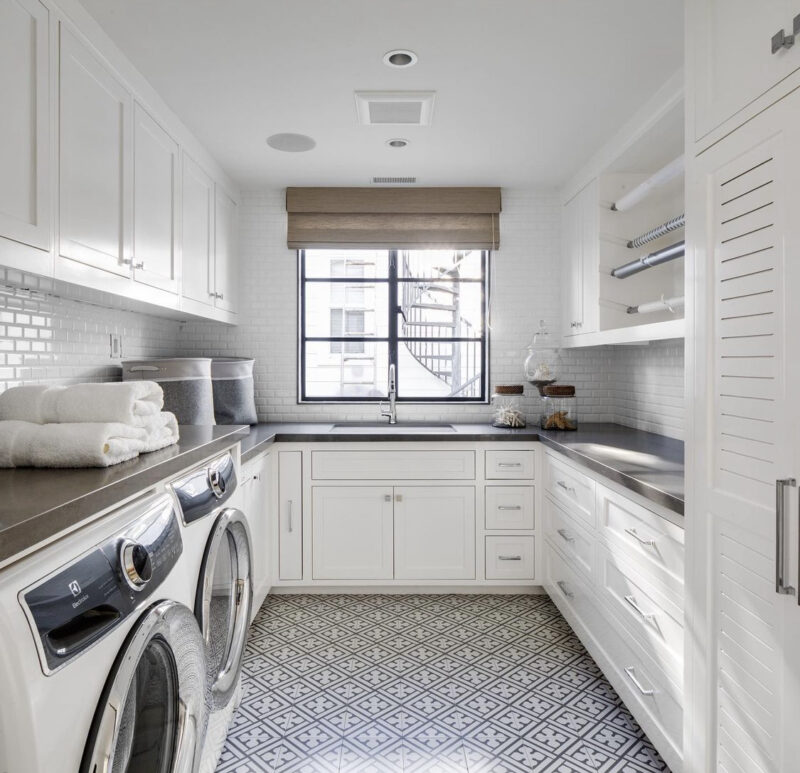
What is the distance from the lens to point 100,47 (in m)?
1.87

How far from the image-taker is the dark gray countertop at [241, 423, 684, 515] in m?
1.80

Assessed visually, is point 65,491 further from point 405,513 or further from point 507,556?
point 507,556

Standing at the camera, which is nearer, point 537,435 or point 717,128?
point 717,128

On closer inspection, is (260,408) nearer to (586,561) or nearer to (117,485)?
(586,561)

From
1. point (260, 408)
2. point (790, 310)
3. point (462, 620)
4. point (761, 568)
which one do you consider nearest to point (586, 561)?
point (462, 620)

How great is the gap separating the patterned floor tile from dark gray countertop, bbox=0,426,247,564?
42.5 inches

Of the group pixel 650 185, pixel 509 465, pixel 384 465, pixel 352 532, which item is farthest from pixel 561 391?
pixel 352 532

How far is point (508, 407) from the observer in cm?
348

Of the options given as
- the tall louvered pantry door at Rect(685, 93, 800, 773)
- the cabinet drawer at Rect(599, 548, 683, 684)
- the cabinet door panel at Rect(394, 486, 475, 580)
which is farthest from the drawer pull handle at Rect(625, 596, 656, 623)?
the cabinet door panel at Rect(394, 486, 475, 580)

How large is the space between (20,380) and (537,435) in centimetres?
240

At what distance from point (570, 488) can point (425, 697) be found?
1.12 m

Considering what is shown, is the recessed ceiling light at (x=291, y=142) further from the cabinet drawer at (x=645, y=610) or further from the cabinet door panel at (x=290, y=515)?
the cabinet drawer at (x=645, y=610)

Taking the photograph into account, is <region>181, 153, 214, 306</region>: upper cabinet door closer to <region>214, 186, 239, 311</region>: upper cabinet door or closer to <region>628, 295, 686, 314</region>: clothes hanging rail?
<region>214, 186, 239, 311</region>: upper cabinet door

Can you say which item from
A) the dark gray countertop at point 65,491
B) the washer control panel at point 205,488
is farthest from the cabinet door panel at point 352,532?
the dark gray countertop at point 65,491
